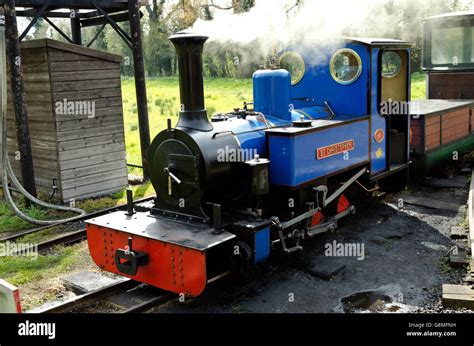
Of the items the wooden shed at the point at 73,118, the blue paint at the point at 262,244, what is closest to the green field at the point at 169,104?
the wooden shed at the point at 73,118

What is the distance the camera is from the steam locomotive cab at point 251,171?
4.71 m

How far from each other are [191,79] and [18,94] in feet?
12.5

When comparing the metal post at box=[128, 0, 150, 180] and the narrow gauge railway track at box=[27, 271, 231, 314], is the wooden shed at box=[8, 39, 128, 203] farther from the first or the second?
the narrow gauge railway track at box=[27, 271, 231, 314]

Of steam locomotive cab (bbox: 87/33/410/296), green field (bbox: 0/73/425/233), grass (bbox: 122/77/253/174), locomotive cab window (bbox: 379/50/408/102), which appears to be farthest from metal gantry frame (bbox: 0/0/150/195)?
locomotive cab window (bbox: 379/50/408/102)

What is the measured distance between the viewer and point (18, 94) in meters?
7.55

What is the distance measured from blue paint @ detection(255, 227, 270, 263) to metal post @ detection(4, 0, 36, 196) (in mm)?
4442

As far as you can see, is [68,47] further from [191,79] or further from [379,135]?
→ [379,135]

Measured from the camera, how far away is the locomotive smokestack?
15.7 ft

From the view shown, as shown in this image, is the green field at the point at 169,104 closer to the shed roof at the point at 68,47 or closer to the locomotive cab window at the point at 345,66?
the shed roof at the point at 68,47

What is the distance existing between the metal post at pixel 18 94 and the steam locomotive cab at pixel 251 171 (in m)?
3.06

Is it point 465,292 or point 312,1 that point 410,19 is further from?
point 465,292

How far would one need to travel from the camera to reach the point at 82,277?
540 cm

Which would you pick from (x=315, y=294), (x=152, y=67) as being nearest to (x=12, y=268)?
(x=315, y=294)

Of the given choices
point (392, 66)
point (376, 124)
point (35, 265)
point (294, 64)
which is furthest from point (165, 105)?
point (35, 265)
